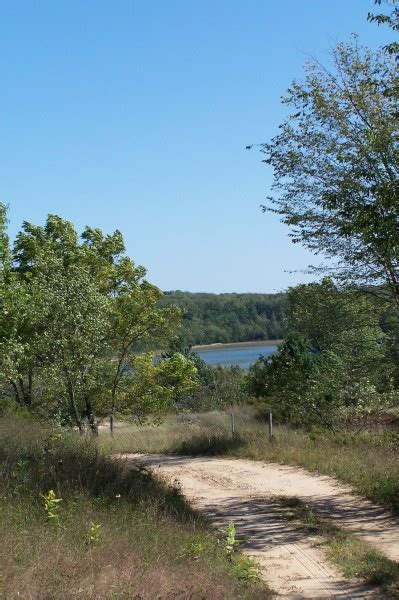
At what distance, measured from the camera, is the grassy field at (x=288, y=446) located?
14.5 meters

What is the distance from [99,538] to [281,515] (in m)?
6.43

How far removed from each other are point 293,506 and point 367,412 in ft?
7.29

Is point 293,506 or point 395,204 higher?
point 395,204

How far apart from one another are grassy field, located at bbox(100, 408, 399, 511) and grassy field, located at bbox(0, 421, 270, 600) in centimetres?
512

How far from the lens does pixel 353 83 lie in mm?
12984

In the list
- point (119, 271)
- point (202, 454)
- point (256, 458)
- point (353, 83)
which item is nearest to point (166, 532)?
point (353, 83)

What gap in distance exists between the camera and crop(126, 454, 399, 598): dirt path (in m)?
8.13

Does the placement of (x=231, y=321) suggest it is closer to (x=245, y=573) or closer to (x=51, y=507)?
(x=245, y=573)

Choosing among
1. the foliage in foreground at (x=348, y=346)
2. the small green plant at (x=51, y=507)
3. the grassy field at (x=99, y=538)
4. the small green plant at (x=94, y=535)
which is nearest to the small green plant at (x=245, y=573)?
the grassy field at (x=99, y=538)

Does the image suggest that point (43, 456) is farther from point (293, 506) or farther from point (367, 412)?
point (367, 412)

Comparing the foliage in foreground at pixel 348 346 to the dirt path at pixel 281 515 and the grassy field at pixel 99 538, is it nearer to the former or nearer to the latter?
the dirt path at pixel 281 515

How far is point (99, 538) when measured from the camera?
6.22 metres

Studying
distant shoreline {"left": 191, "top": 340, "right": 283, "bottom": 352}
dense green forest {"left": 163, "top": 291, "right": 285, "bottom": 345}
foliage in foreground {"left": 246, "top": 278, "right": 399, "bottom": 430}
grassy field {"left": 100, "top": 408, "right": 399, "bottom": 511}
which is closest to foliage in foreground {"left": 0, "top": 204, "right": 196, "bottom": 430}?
grassy field {"left": 100, "top": 408, "right": 399, "bottom": 511}

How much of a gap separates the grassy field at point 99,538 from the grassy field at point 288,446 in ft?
16.8
